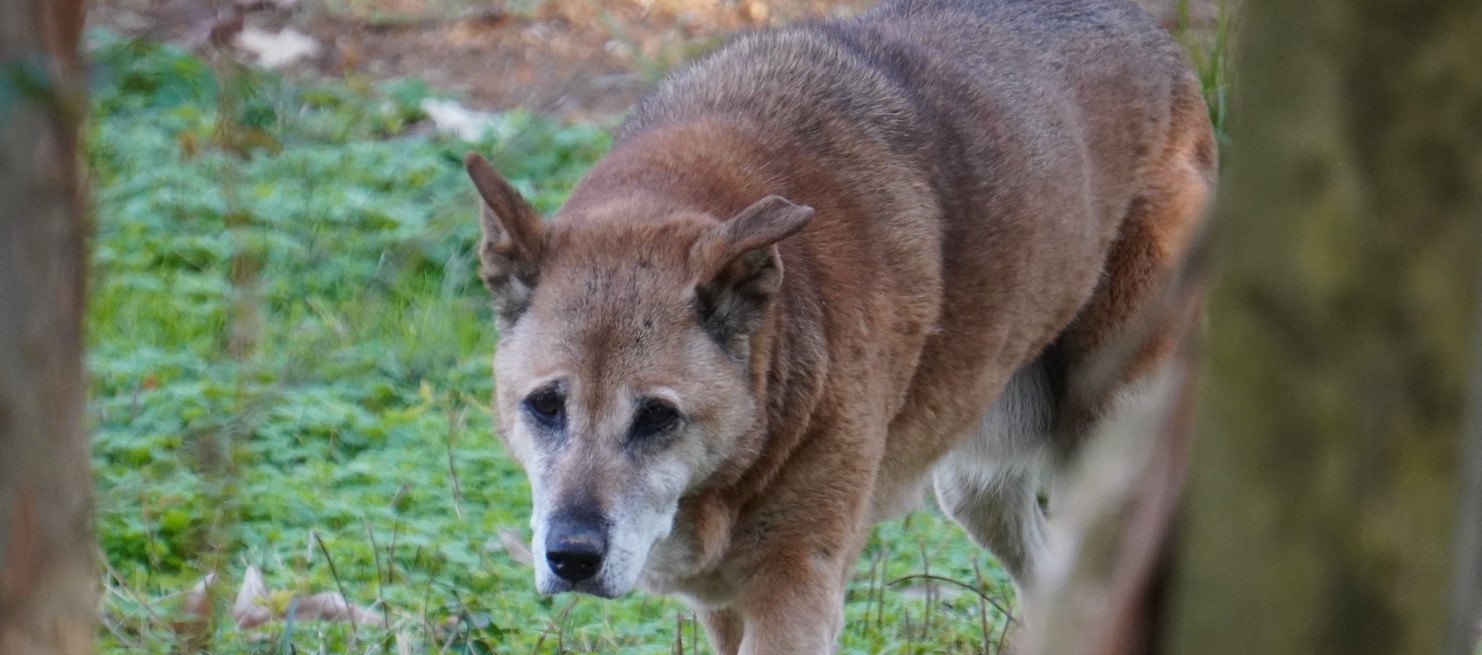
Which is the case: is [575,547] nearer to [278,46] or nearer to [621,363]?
[621,363]

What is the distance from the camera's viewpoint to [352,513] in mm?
5387

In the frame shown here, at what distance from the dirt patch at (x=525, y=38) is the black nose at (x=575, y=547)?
4731 millimetres

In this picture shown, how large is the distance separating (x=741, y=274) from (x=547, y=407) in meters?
0.54

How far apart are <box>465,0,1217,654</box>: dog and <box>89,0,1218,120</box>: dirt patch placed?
332 cm

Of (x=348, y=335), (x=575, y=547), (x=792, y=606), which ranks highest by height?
(x=575, y=547)

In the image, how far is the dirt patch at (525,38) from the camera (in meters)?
8.57

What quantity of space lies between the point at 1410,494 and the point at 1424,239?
7.9 inches

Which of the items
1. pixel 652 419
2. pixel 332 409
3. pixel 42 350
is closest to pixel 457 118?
pixel 332 409

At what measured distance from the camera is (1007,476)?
5539mm

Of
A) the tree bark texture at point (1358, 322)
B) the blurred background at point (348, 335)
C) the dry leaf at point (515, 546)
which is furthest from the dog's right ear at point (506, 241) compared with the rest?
the tree bark texture at point (1358, 322)

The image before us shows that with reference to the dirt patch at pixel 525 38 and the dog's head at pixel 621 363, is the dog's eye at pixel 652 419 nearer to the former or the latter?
the dog's head at pixel 621 363

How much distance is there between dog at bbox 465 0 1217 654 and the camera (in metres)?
3.84

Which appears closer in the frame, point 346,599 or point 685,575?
point 685,575

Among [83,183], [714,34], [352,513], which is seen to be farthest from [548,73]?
[83,183]
